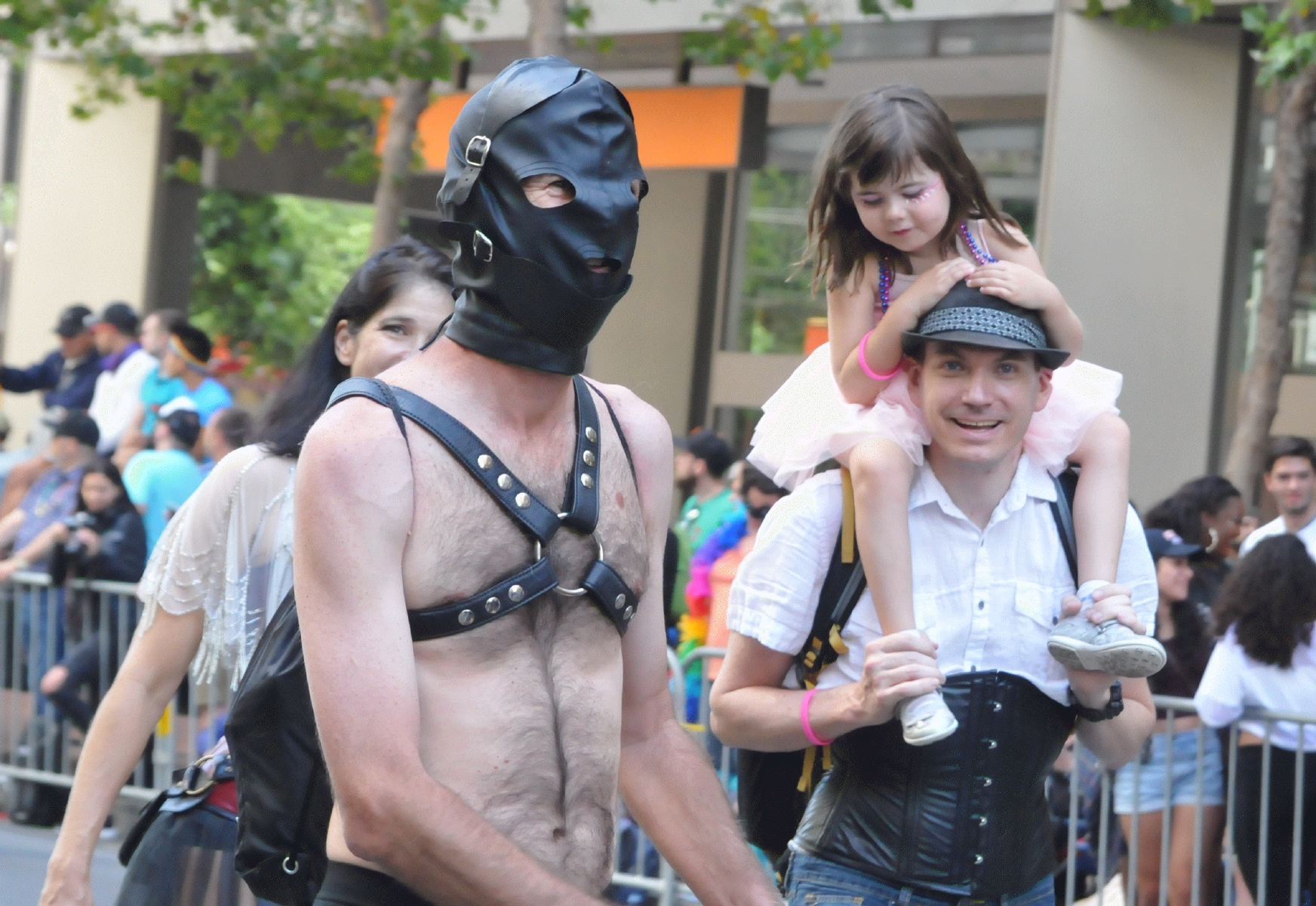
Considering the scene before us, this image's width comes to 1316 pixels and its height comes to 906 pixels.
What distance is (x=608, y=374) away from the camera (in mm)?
15859

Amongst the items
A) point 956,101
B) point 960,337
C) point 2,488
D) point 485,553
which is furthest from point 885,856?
point 956,101

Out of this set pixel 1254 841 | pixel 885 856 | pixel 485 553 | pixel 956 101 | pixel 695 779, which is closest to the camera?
pixel 485 553

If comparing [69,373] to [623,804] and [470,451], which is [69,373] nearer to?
[623,804]

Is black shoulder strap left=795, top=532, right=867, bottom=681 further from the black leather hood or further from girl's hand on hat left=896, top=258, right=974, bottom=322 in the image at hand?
the black leather hood

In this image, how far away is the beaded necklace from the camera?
3631 mm

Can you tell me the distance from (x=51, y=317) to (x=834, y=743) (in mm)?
15259

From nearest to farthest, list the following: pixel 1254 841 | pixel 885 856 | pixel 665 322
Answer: pixel 885 856
pixel 1254 841
pixel 665 322

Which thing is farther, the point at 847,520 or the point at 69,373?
the point at 69,373

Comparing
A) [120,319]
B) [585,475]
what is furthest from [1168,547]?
[120,319]

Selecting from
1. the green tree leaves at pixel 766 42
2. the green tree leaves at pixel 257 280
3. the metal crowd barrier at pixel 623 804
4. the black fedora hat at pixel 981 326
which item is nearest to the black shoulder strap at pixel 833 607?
the black fedora hat at pixel 981 326

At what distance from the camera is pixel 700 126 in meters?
12.8

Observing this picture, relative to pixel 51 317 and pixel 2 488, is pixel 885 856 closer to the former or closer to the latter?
pixel 2 488

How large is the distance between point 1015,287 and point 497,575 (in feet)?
5.16

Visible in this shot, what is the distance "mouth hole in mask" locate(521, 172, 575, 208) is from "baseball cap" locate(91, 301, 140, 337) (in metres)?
9.97
